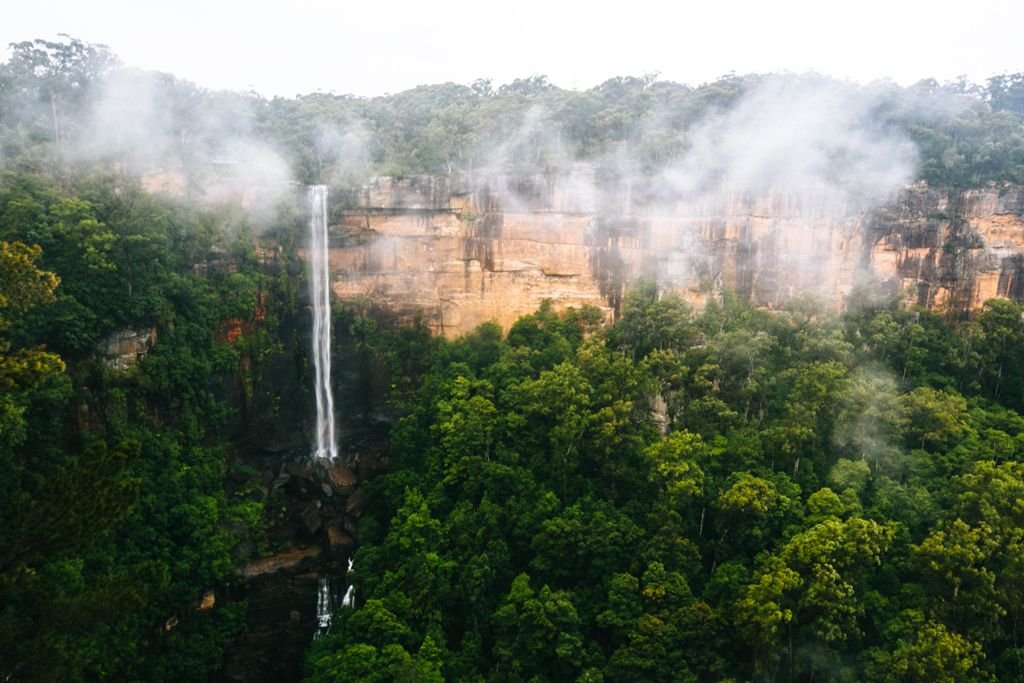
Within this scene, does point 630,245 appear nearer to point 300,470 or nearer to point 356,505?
point 356,505

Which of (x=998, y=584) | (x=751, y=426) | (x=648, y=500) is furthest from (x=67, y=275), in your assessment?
(x=998, y=584)

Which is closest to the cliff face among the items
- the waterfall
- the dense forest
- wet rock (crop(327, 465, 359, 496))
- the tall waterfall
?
the tall waterfall

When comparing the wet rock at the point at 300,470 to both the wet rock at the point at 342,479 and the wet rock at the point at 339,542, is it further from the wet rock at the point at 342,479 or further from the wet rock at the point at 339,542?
the wet rock at the point at 339,542

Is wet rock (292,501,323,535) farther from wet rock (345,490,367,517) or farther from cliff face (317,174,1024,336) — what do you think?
cliff face (317,174,1024,336)

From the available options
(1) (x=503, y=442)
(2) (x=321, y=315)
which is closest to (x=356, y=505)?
(1) (x=503, y=442)

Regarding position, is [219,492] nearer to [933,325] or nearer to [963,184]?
[933,325]
